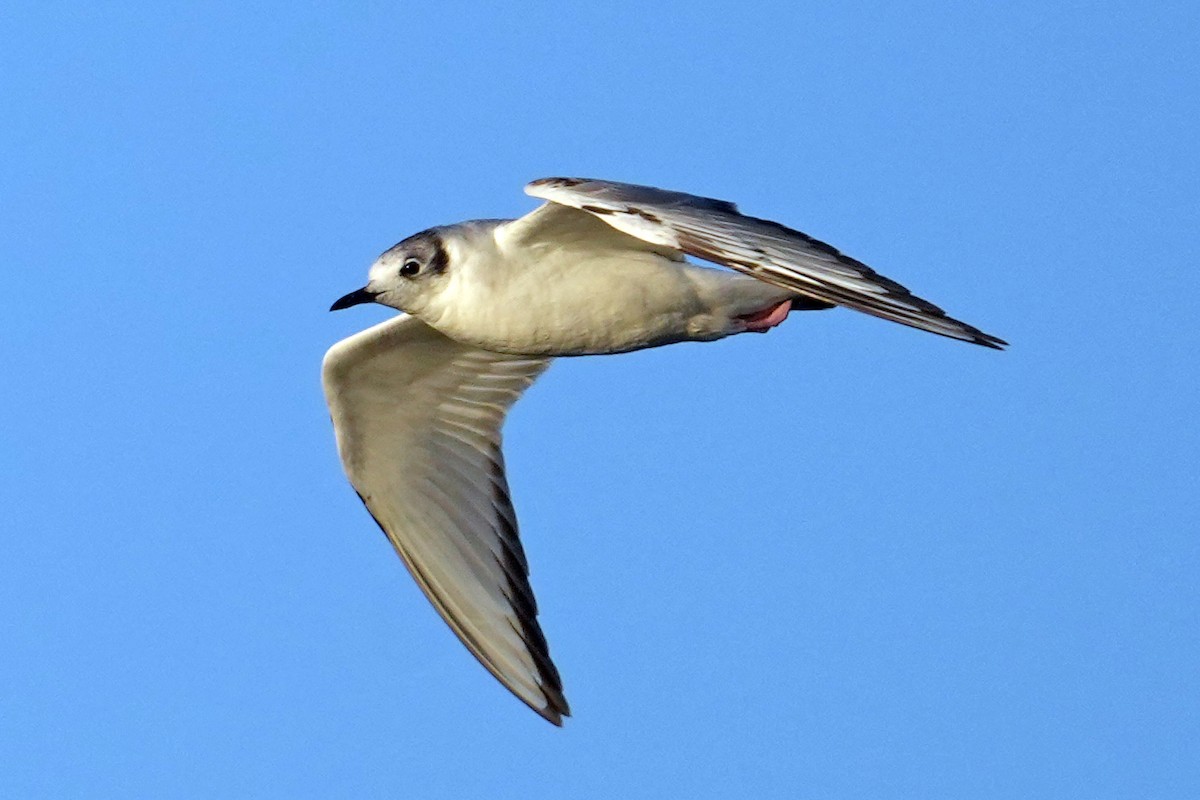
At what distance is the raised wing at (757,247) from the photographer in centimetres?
871

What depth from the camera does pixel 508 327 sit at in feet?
34.6

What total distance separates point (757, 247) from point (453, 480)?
398 centimetres

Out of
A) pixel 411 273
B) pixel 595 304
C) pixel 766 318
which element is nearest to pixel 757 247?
pixel 595 304

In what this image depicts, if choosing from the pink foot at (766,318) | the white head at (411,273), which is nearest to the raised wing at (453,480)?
the white head at (411,273)

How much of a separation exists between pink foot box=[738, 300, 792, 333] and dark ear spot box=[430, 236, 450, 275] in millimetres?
1629

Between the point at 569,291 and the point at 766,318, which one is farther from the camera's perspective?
the point at 766,318

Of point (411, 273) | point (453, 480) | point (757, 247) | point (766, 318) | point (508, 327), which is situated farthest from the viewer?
point (453, 480)

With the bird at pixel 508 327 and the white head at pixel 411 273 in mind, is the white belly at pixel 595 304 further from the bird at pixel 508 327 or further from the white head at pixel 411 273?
the white head at pixel 411 273

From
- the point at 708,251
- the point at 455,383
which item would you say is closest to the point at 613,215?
the point at 708,251

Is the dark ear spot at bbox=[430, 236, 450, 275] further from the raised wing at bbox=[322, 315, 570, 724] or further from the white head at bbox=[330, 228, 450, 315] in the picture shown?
the raised wing at bbox=[322, 315, 570, 724]

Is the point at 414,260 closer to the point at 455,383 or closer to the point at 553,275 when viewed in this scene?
the point at 553,275

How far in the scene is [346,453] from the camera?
487 inches

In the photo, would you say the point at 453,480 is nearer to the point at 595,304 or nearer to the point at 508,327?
the point at 508,327

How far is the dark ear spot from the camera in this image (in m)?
10.6
